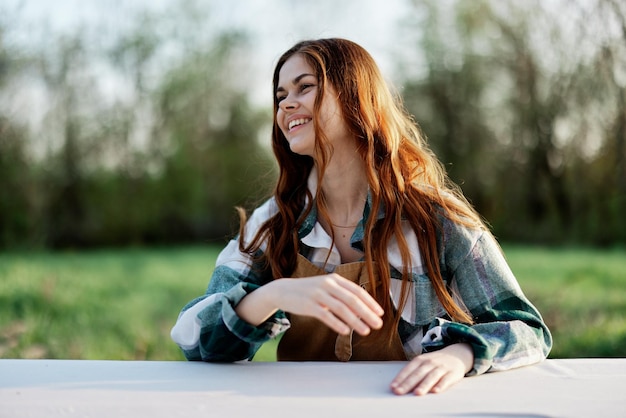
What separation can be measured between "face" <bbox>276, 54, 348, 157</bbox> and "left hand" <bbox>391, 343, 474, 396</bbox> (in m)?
0.73

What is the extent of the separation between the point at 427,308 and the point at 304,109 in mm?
621

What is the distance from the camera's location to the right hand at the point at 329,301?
1.24m

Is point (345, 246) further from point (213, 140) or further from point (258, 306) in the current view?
point (213, 140)

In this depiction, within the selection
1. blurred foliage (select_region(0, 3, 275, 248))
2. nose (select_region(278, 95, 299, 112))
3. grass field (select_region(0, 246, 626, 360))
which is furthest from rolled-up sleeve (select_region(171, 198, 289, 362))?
blurred foliage (select_region(0, 3, 275, 248))

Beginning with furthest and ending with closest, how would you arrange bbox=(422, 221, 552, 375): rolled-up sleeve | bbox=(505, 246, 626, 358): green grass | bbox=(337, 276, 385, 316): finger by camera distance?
bbox=(505, 246, 626, 358): green grass < bbox=(422, 221, 552, 375): rolled-up sleeve < bbox=(337, 276, 385, 316): finger

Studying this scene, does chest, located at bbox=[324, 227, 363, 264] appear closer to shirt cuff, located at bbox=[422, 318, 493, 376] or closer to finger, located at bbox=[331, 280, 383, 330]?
shirt cuff, located at bbox=[422, 318, 493, 376]

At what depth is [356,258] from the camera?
1.79 metres

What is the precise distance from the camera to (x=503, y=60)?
820 centimetres

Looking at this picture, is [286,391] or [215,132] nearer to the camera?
[286,391]

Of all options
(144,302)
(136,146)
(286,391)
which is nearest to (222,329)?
(286,391)

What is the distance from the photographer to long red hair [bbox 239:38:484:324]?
1.68 metres

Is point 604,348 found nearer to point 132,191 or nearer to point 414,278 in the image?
point 414,278

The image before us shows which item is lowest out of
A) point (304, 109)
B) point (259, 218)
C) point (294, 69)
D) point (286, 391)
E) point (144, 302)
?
point (144, 302)

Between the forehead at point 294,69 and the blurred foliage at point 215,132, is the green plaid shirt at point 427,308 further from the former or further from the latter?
the blurred foliage at point 215,132
